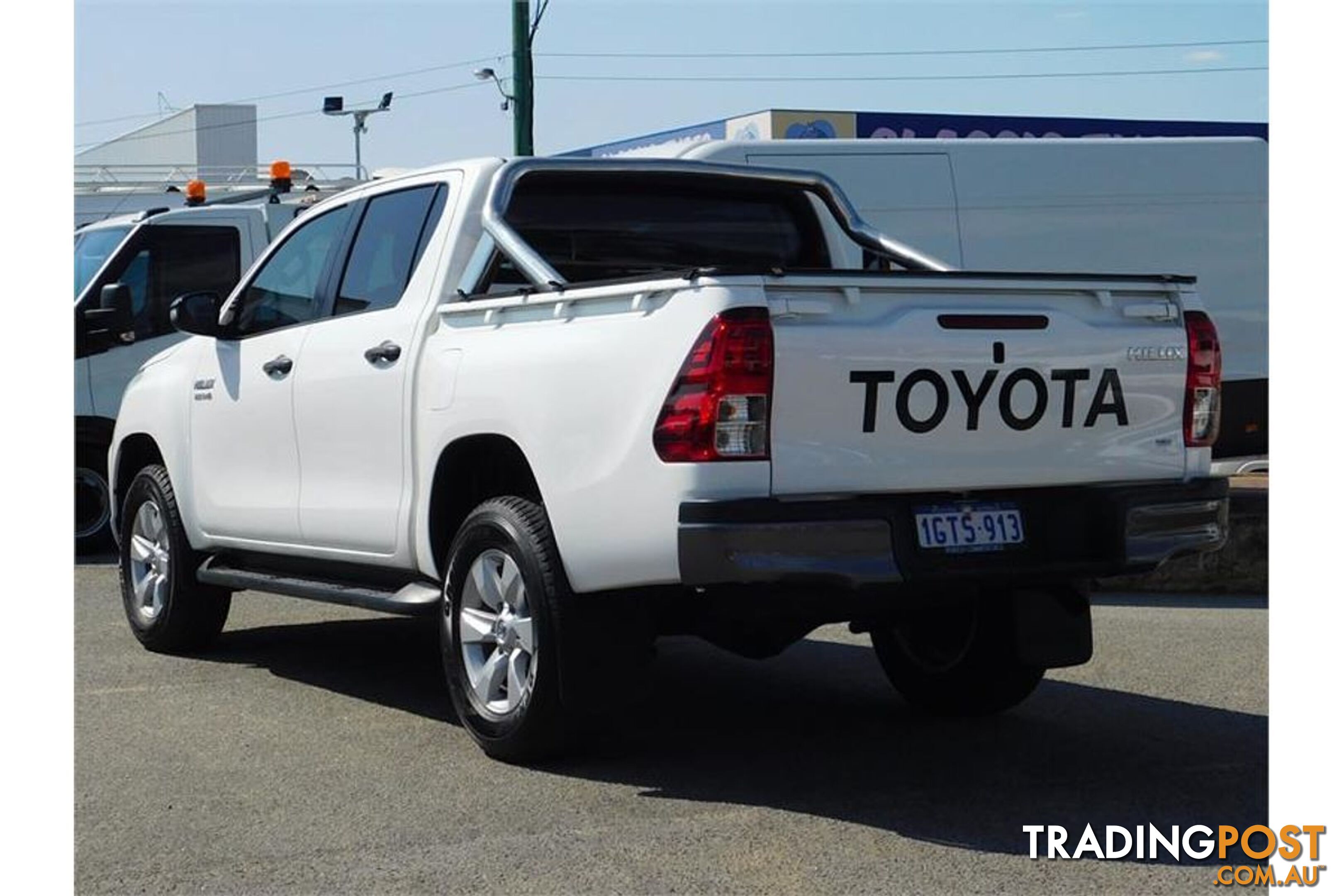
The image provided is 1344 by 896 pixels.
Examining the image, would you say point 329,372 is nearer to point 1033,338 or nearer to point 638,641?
point 638,641

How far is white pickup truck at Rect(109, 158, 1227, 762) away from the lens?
5527 millimetres

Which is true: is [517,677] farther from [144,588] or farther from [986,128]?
[986,128]

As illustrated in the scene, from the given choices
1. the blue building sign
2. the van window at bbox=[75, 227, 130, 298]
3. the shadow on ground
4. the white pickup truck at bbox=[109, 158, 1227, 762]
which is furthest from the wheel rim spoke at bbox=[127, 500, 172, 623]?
the blue building sign

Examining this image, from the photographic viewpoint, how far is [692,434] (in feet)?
18.0

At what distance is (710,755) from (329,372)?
7.07 feet

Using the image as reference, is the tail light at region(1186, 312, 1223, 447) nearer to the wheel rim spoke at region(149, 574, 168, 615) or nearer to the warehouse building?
the wheel rim spoke at region(149, 574, 168, 615)

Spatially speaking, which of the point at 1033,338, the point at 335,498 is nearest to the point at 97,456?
the point at 335,498

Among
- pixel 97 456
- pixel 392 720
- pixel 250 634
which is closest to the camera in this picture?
pixel 392 720

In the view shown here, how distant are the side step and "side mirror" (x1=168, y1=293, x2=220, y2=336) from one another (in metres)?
1.01

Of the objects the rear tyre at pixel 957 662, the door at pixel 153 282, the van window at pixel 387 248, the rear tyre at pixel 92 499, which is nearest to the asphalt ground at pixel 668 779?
the rear tyre at pixel 957 662

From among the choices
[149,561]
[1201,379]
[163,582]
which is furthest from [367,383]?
[1201,379]

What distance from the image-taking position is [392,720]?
277 inches

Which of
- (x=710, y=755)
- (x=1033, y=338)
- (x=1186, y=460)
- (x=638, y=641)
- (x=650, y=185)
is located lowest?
(x=710, y=755)

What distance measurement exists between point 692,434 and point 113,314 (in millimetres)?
8332
